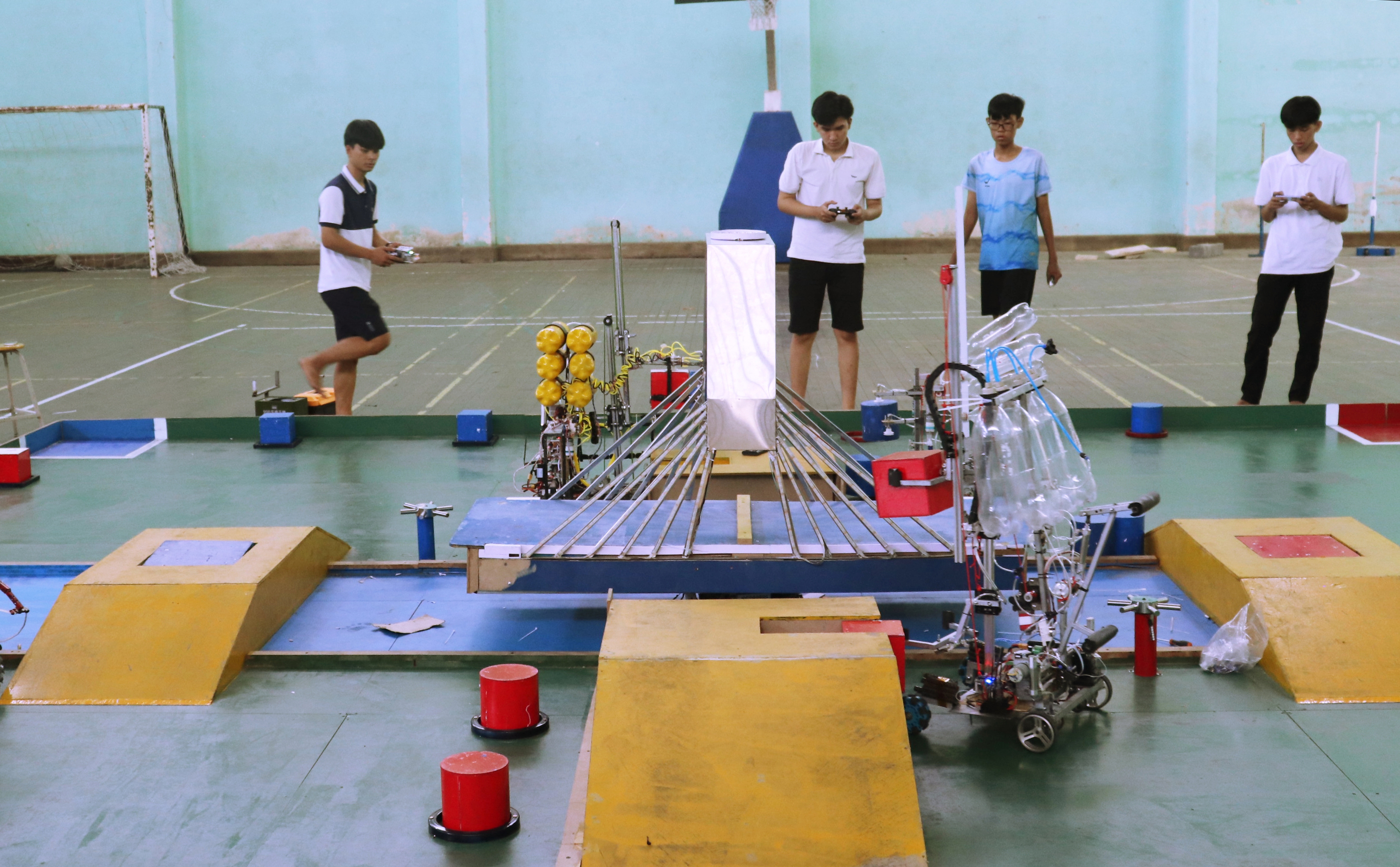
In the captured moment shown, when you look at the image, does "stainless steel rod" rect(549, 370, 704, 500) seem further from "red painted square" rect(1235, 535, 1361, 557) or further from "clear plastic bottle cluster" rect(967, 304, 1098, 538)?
"red painted square" rect(1235, 535, 1361, 557)

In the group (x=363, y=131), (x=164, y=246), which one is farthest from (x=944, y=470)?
(x=164, y=246)

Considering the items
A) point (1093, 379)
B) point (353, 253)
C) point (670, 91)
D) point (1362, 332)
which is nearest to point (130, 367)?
point (353, 253)

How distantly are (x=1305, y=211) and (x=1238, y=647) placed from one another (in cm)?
364

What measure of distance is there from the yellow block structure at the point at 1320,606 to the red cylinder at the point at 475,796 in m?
2.20

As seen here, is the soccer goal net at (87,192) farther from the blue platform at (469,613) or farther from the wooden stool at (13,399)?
the blue platform at (469,613)

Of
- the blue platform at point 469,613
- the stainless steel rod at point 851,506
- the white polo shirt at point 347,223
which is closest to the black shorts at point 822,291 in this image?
the stainless steel rod at point 851,506

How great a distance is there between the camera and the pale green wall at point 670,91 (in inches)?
656

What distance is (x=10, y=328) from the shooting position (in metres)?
11.9

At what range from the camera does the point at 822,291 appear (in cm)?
671

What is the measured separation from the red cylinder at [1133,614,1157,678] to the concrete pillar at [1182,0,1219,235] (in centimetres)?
1419

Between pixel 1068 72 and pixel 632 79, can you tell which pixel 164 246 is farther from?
pixel 1068 72

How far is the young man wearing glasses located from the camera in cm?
636

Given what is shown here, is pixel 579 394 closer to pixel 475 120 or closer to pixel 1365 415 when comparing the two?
pixel 1365 415

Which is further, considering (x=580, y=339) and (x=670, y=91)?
(x=670, y=91)
